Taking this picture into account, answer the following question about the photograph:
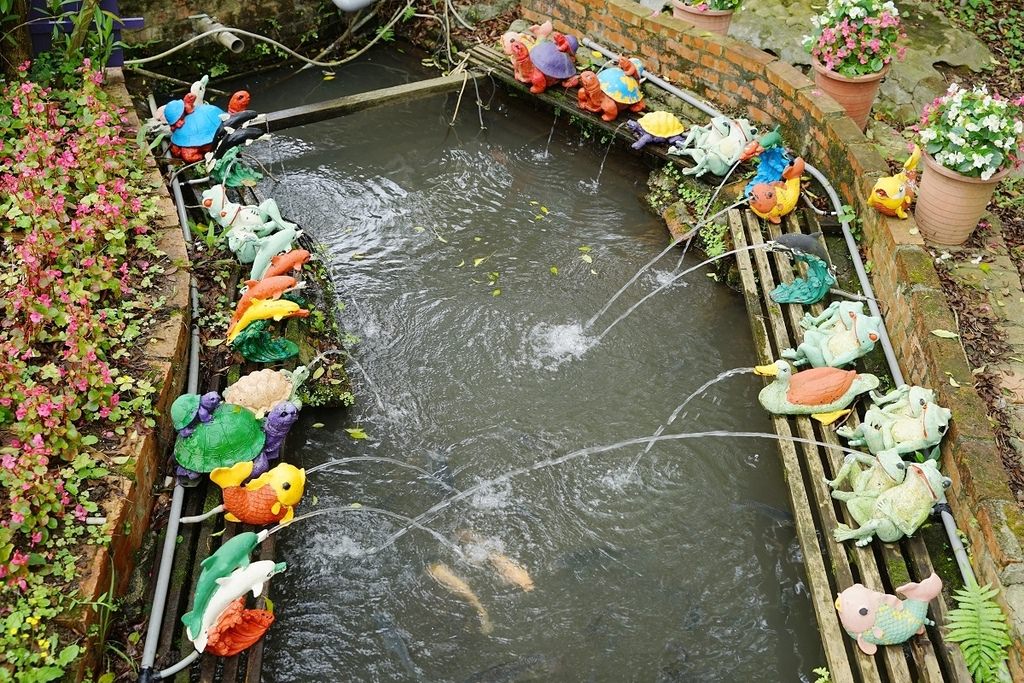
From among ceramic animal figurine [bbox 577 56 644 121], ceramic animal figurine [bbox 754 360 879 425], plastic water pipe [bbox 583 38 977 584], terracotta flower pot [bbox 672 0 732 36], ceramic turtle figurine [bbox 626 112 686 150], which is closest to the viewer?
plastic water pipe [bbox 583 38 977 584]

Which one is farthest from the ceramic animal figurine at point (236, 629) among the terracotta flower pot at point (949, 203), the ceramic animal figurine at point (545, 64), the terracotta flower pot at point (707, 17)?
the terracotta flower pot at point (707, 17)

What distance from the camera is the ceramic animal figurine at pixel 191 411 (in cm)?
459

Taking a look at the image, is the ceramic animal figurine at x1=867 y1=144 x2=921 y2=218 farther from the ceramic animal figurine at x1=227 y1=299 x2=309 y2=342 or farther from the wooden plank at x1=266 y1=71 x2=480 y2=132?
the wooden plank at x1=266 y1=71 x2=480 y2=132

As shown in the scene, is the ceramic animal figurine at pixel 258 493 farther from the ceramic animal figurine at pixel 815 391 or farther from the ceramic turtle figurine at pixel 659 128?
the ceramic turtle figurine at pixel 659 128

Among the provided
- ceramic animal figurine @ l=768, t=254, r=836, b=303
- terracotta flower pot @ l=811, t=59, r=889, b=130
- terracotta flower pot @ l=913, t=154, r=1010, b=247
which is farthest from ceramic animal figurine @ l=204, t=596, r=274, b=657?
terracotta flower pot @ l=811, t=59, r=889, b=130

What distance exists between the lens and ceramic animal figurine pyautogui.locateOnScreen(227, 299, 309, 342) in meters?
5.17

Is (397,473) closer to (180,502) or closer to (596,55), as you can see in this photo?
(180,502)

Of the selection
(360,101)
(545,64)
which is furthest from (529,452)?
(360,101)

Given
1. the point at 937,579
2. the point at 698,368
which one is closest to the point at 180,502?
the point at 698,368

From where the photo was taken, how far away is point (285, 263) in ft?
18.3

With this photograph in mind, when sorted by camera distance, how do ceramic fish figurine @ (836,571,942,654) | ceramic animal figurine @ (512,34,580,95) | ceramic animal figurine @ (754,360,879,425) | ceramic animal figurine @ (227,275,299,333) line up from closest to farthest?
ceramic fish figurine @ (836,571,942,654), ceramic animal figurine @ (754,360,879,425), ceramic animal figurine @ (227,275,299,333), ceramic animal figurine @ (512,34,580,95)

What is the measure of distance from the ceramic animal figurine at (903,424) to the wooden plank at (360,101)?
208 inches

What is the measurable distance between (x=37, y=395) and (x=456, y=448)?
91.0 inches

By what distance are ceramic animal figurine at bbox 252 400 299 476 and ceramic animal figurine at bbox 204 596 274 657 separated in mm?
881
